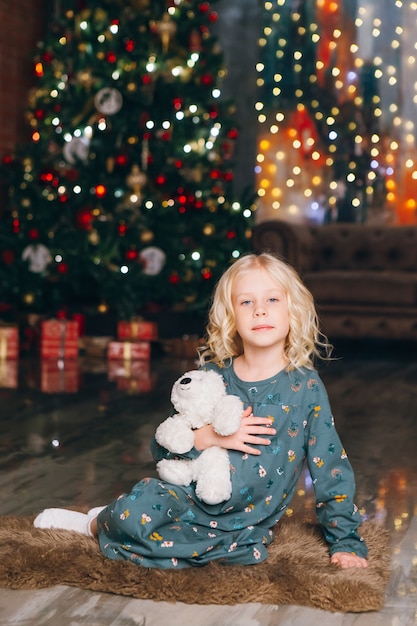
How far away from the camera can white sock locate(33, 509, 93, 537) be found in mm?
2131

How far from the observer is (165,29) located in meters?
5.90

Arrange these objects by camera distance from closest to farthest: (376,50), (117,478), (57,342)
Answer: (117,478) < (57,342) < (376,50)

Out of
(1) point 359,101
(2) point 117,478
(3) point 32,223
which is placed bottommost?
(2) point 117,478

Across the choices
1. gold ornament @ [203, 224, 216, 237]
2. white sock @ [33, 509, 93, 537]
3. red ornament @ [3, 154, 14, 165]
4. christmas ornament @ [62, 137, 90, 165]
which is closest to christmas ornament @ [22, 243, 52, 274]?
christmas ornament @ [62, 137, 90, 165]

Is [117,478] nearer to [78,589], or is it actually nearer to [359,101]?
[78,589]

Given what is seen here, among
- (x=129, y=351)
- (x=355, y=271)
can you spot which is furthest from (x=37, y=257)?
(x=355, y=271)

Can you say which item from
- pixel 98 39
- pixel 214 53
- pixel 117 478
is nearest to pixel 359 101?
pixel 214 53

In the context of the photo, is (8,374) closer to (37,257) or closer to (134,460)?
(37,257)

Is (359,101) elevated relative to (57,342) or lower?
elevated

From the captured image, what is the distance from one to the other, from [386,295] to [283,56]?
2914 millimetres

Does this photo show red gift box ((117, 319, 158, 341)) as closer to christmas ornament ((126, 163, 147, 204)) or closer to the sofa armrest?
christmas ornament ((126, 163, 147, 204))

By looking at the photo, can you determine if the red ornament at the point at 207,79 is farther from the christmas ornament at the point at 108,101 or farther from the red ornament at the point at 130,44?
the christmas ornament at the point at 108,101

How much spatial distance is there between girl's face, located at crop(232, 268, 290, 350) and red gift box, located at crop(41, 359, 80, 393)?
2375 millimetres

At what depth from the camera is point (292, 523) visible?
7.40 feet
